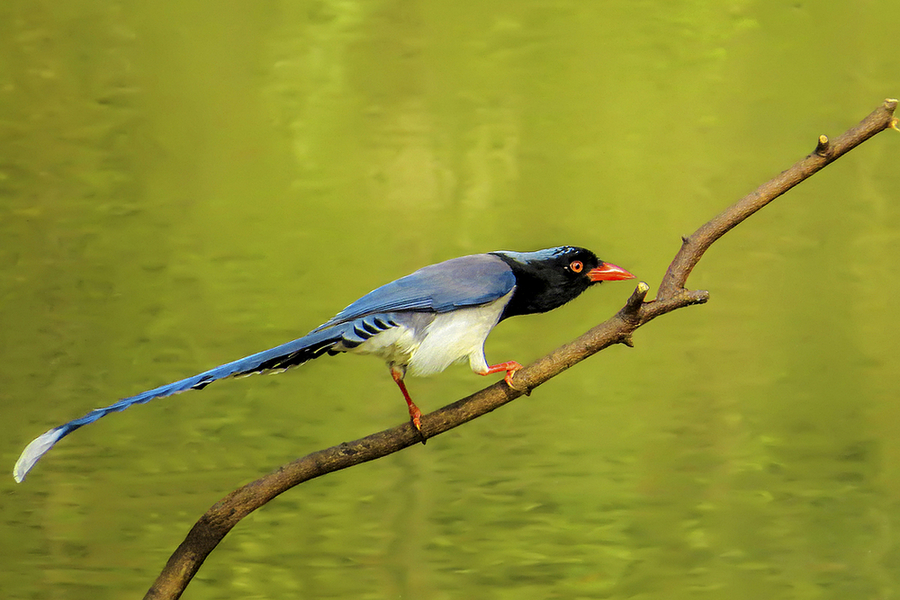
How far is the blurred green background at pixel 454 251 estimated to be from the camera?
2689mm

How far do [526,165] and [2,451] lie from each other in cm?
188

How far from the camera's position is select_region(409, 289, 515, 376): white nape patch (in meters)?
1.53

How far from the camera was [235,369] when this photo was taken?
4.30ft

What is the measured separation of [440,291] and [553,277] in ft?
0.74

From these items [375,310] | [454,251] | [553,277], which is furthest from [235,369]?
[454,251]

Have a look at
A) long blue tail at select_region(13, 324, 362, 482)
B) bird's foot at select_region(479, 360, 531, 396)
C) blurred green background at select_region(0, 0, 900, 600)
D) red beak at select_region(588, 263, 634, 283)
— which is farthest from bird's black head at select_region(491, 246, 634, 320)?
blurred green background at select_region(0, 0, 900, 600)

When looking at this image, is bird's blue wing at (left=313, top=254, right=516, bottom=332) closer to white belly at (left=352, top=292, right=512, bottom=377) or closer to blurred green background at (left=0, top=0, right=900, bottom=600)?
white belly at (left=352, top=292, right=512, bottom=377)

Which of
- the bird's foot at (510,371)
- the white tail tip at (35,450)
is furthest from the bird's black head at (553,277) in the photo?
the white tail tip at (35,450)

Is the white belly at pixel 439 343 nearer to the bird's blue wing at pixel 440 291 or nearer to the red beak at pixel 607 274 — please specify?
the bird's blue wing at pixel 440 291

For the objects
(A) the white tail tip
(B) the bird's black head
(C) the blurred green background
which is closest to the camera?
(A) the white tail tip

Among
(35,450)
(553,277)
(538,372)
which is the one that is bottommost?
(35,450)

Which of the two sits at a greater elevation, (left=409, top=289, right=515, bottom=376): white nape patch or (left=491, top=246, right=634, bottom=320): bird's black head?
(left=491, top=246, right=634, bottom=320): bird's black head

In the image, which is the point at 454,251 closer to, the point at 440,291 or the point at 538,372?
the point at 440,291

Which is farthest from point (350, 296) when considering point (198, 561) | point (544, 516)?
point (198, 561)
